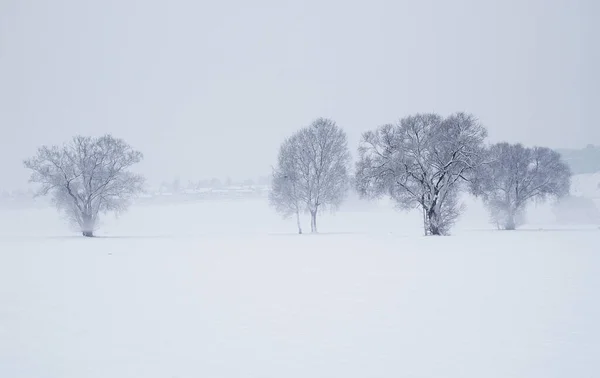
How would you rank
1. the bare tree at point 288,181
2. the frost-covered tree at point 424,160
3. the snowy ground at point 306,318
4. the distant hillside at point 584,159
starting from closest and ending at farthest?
the snowy ground at point 306,318, the frost-covered tree at point 424,160, the bare tree at point 288,181, the distant hillside at point 584,159

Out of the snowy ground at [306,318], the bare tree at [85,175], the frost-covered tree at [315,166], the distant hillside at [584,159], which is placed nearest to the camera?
the snowy ground at [306,318]

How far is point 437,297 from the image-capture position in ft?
38.7

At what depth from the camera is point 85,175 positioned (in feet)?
142

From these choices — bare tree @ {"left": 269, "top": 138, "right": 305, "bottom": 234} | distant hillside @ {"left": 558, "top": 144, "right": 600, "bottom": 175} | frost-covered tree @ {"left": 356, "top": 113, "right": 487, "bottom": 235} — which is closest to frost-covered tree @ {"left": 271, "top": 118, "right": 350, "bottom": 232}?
bare tree @ {"left": 269, "top": 138, "right": 305, "bottom": 234}

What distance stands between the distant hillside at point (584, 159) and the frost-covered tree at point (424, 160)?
88.1 meters

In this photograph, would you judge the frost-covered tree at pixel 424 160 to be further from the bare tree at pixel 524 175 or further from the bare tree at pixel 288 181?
the bare tree at pixel 524 175

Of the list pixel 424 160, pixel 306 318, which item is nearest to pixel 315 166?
pixel 424 160

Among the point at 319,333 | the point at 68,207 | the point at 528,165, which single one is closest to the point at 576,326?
the point at 319,333

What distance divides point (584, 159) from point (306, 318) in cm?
13185

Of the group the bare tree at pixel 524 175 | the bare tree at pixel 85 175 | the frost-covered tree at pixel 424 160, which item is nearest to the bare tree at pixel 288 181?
the frost-covered tree at pixel 424 160

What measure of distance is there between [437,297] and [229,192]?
128m

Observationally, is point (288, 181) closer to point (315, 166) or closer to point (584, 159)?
point (315, 166)

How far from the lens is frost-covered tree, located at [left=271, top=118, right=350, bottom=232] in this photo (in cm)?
4569

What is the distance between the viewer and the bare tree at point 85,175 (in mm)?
42906
